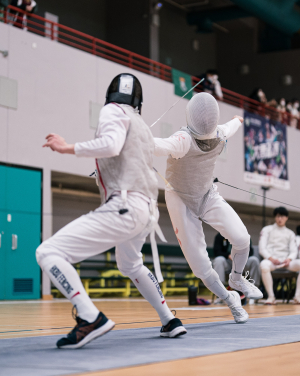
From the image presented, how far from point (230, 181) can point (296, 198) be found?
301cm

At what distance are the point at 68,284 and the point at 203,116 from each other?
59.6 inches

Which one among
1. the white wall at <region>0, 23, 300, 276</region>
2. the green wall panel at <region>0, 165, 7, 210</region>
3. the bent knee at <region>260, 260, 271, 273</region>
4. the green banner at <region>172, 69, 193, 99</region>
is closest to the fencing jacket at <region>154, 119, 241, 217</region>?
the bent knee at <region>260, 260, 271, 273</region>

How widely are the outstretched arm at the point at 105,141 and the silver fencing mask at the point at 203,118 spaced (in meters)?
0.96

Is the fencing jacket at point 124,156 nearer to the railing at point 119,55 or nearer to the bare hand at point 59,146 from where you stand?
the bare hand at point 59,146

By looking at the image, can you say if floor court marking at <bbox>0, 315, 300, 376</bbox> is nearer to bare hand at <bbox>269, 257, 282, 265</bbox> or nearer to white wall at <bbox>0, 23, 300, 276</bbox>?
bare hand at <bbox>269, 257, 282, 265</bbox>

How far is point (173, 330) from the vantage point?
2.74 m

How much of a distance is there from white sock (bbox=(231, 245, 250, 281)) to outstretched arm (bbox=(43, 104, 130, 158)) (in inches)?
60.2

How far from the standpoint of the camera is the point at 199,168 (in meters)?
3.44

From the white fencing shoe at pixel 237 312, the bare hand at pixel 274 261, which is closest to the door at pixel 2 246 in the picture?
the bare hand at pixel 274 261

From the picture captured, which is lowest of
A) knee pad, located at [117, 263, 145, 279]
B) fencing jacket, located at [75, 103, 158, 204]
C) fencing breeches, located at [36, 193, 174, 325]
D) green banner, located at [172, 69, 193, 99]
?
knee pad, located at [117, 263, 145, 279]

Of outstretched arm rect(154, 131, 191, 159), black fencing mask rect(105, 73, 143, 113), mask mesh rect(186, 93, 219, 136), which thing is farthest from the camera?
mask mesh rect(186, 93, 219, 136)

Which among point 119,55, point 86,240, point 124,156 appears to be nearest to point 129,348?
point 86,240

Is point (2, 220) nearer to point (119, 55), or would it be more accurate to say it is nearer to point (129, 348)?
point (119, 55)

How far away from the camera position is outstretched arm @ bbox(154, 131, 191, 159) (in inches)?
114
